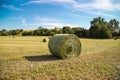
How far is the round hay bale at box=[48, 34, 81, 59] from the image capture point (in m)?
12.5

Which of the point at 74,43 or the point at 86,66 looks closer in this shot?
the point at 86,66

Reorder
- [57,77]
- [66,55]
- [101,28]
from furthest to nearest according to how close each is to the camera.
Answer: [101,28], [66,55], [57,77]

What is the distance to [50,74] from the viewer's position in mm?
8453

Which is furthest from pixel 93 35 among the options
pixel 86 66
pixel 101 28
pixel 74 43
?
pixel 86 66

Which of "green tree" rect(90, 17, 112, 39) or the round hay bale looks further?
"green tree" rect(90, 17, 112, 39)

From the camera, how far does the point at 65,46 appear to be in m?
12.9

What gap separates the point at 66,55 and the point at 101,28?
167ft

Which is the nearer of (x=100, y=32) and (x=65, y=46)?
(x=65, y=46)

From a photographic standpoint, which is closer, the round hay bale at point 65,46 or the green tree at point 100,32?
the round hay bale at point 65,46

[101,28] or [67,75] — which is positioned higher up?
[101,28]

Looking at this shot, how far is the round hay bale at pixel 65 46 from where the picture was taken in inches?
494

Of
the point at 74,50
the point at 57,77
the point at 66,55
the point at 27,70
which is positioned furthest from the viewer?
the point at 74,50

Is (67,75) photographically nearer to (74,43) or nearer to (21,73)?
(21,73)

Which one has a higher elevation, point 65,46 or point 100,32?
point 100,32
